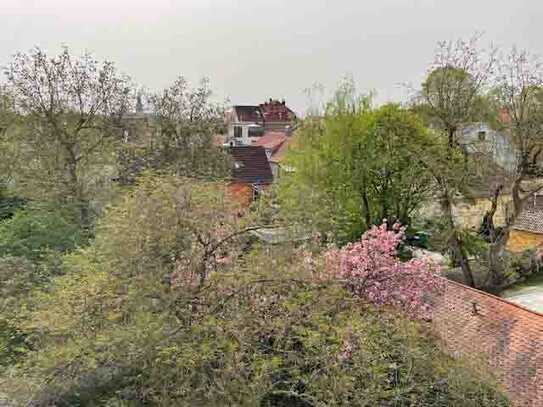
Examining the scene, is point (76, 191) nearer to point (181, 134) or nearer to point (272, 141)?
point (181, 134)

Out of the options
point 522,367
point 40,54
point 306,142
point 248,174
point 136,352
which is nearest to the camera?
point 136,352

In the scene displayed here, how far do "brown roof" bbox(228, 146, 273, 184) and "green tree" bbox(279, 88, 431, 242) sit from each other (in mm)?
11363

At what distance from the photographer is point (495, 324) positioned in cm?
1102

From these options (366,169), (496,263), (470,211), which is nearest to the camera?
(496,263)

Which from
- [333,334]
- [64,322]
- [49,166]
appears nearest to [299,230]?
[333,334]

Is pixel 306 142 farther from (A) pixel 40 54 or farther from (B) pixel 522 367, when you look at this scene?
(B) pixel 522 367

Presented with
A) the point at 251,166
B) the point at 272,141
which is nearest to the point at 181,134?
the point at 251,166

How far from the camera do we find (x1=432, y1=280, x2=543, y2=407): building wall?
9.49 m

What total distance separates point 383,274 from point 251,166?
856 inches

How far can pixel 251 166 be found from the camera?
31781mm

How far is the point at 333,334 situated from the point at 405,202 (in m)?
11.2

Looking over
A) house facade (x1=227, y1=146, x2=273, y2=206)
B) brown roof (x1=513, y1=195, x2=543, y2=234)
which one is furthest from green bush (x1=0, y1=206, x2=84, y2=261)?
brown roof (x1=513, y1=195, x2=543, y2=234)

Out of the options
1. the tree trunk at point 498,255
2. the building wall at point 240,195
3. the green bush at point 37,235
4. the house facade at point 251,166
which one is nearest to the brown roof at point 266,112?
the house facade at point 251,166

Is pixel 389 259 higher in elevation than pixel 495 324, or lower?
higher
